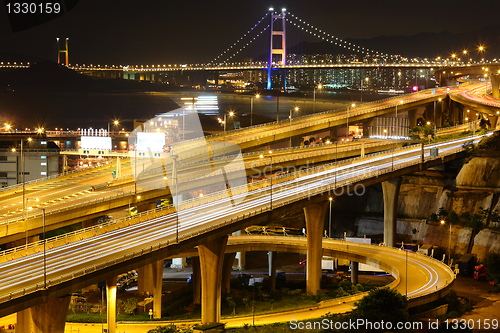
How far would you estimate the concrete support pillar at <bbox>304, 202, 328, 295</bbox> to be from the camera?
43.4 meters

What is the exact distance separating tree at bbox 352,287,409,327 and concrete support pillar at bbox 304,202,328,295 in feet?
43.2

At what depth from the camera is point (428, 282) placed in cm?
3753

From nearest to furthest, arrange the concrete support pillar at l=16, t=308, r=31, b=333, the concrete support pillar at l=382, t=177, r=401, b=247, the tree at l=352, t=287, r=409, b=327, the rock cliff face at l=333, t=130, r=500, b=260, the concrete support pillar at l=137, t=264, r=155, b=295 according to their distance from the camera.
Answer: the concrete support pillar at l=16, t=308, r=31, b=333 < the tree at l=352, t=287, r=409, b=327 < the concrete support pillar at l=137, t=264, r=155, b=295 < the rock cliff face at l=333, t=130, r=500, b=260 < the concrete support pillar at l=382, t=177, r=401, b=247

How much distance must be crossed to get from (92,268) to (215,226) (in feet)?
28.9

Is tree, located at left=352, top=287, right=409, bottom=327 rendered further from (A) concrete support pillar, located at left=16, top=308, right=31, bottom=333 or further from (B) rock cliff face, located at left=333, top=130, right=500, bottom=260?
(B) rock cliff face, located at left=333, top=130, right=500, bottom=260

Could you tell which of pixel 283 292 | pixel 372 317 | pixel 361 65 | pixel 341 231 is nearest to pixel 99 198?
pixel 283 292

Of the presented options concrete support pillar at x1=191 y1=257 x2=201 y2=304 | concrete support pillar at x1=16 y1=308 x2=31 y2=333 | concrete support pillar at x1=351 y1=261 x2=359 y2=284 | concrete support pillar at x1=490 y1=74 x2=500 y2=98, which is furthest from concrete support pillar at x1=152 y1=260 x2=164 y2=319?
concrete support pillar at x1=490 y1=74 x2=500 y2=98

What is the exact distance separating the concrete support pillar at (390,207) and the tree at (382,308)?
87.9ft

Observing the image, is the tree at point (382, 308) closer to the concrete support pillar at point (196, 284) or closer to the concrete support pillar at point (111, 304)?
the concrete support pillar at point (111, 304)

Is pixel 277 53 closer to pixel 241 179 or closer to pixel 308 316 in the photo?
pixel 241 179

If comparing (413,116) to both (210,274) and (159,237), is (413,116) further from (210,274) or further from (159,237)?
(159,237)

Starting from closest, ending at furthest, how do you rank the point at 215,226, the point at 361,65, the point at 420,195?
the point at 215,226, the point at 420,195, the point at 361,65

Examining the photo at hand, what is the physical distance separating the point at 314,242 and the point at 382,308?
14234 mm

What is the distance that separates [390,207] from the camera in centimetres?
5662
